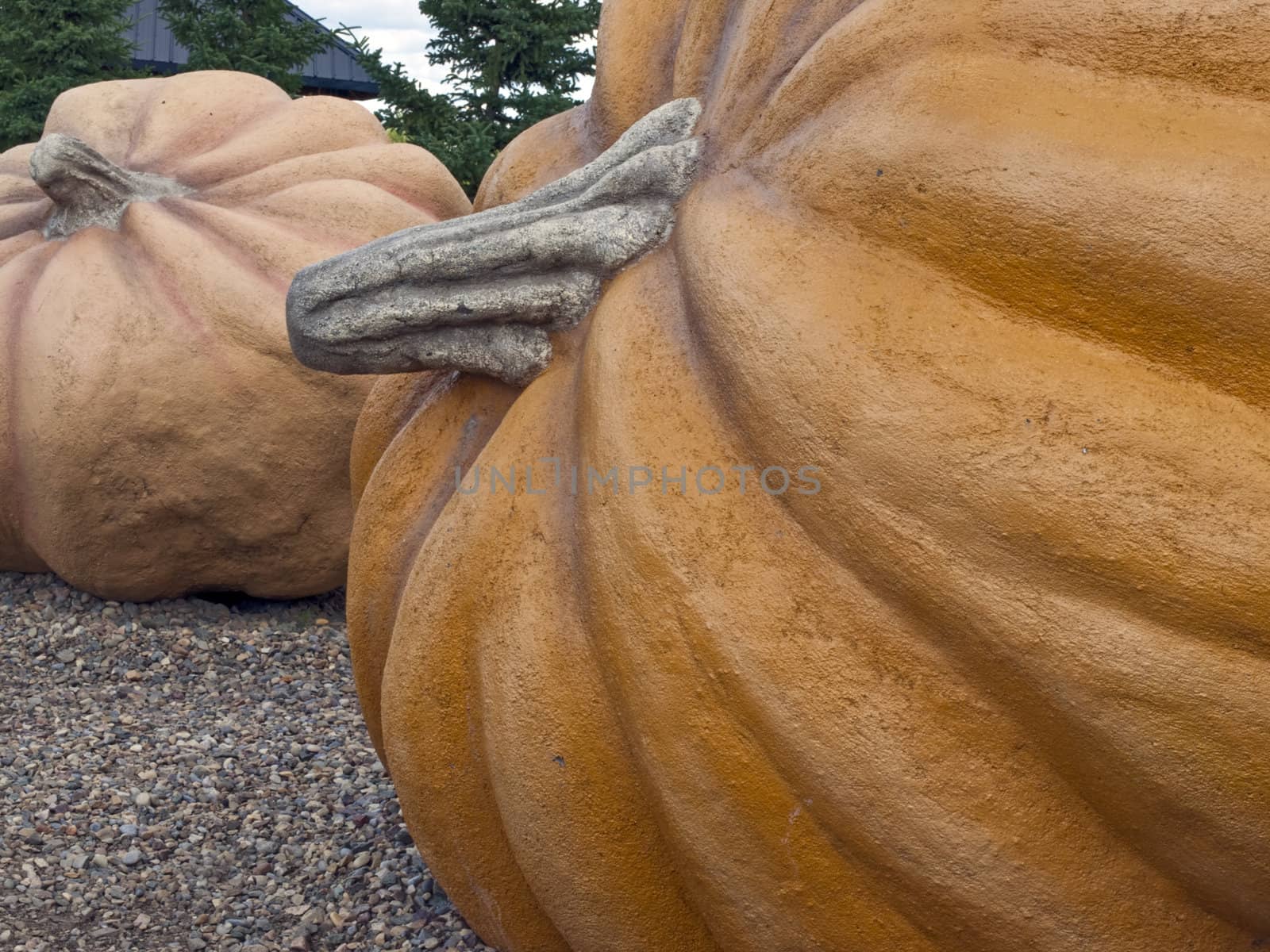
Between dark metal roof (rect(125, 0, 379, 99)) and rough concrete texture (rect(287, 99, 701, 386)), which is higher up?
rough concrete texture (rect(287, 99, 701, 386))

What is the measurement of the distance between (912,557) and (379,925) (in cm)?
160

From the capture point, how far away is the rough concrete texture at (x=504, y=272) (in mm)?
2275

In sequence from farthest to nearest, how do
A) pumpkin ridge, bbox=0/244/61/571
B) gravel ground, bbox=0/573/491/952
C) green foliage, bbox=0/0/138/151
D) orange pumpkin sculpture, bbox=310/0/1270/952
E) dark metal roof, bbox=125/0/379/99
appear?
dark metal roof, bbox=125/0/379/99 → green foliage, bbox=0/0/138/151 → pumpkin ridge, bbox=0/244/61/571 → gravel ground, bbox=0/573/491/952 → orange pumpkin sculpture, bbox=310/0/1270/952

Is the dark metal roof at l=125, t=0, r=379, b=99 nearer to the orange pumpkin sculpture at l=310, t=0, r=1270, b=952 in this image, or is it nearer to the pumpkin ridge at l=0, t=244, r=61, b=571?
the pumpkin ridge at l=0, t=244, r=61, b=571

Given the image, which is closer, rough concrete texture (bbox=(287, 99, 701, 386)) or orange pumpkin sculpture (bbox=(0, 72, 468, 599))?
rough concrete texture (bbox=(287, 99, 701, 386))

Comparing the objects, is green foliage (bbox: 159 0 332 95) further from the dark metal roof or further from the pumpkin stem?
the pumpkin stem

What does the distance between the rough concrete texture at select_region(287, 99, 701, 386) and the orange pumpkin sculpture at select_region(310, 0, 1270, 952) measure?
0.08 meters

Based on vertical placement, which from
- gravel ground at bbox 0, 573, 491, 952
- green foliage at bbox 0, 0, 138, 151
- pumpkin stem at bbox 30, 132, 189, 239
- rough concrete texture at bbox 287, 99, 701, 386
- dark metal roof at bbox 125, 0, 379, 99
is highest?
rough concrete texture at bbox 287, 99, 701, 386

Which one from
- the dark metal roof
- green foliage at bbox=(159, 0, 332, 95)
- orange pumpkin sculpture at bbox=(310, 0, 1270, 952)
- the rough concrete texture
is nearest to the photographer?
orange pumpkin sculpture at bbox=(310, 0, 1270, 952)

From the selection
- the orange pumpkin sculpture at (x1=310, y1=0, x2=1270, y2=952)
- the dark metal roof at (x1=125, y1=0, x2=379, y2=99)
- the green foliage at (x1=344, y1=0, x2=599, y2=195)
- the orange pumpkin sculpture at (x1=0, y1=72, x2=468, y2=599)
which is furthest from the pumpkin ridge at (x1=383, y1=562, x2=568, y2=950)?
the dark metal roof at (x1=125, y1=0, x2=379, y2=99)

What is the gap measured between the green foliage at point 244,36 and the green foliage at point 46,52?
18.9 inches

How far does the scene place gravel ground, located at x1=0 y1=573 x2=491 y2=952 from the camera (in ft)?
9.72

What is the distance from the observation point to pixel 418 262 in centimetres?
235

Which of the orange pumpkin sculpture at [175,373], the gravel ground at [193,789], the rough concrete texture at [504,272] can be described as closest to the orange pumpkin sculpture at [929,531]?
the rough concrete texture at [504,272]
